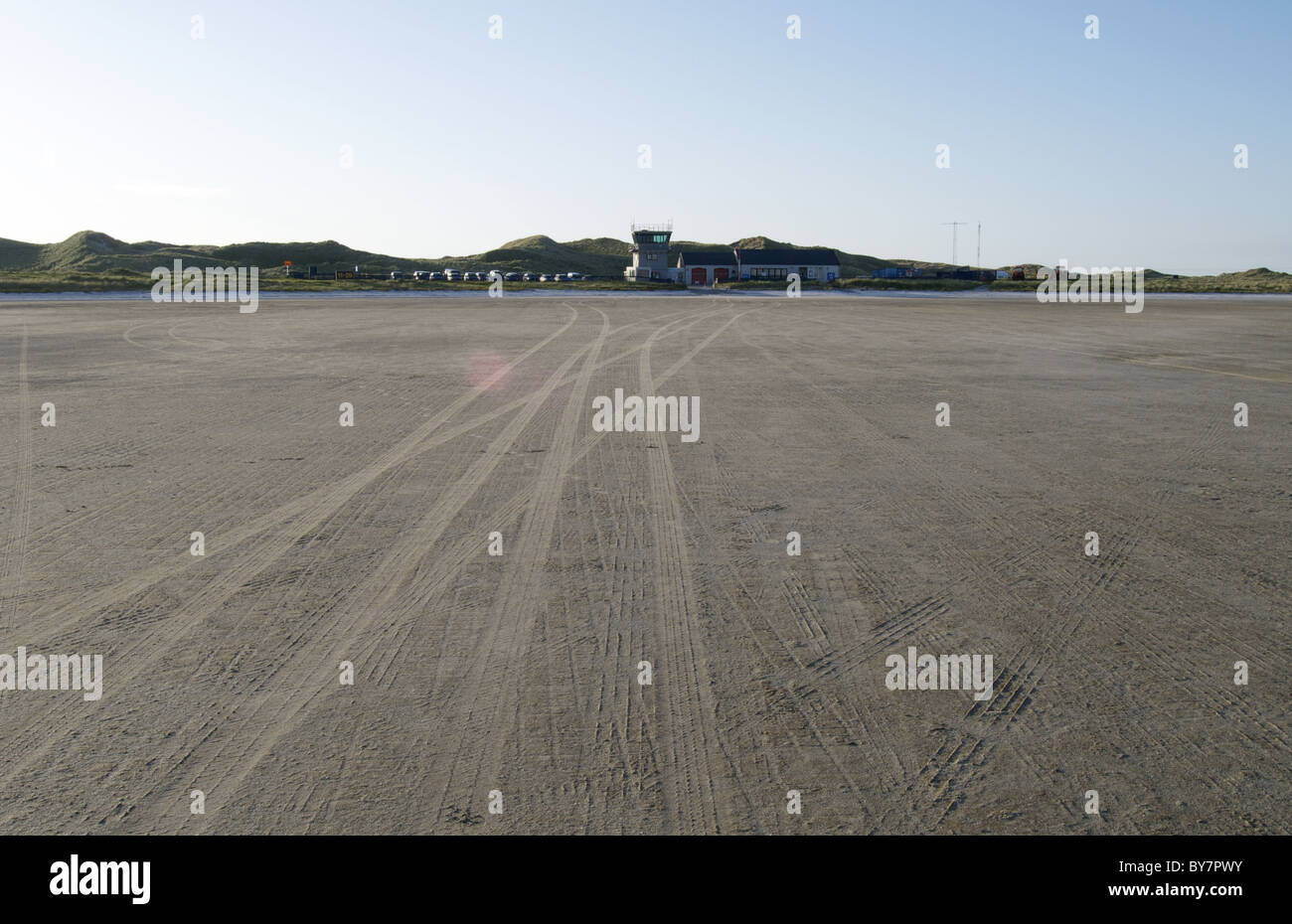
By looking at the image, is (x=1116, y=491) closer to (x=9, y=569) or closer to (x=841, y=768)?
(x=841, y=768)

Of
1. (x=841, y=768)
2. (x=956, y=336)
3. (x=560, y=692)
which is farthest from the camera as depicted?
(x=956, y=336)

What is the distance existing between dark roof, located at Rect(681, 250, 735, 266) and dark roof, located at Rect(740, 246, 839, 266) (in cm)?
167

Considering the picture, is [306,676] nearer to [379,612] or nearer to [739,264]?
[379,612]

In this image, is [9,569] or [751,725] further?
[9,569]

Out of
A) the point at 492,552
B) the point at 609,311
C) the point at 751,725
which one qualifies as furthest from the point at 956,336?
the point at 751,725

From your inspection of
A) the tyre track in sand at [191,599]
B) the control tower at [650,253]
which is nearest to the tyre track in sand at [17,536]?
the tyre track in sand at [191,599]

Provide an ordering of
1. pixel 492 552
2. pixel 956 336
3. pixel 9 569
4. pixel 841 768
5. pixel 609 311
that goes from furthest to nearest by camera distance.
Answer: pixel 609 311 < pixel 956 336 < pixel 492 552 < pixel 9 569 < pixel 841 768

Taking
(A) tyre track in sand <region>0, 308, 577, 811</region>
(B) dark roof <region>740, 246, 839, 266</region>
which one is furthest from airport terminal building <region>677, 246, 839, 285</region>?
(A) tyre track in sand <region>0, 308, 577, 811</region>

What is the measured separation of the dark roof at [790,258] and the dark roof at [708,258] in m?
1.67

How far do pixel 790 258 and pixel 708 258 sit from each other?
10.9 metres
